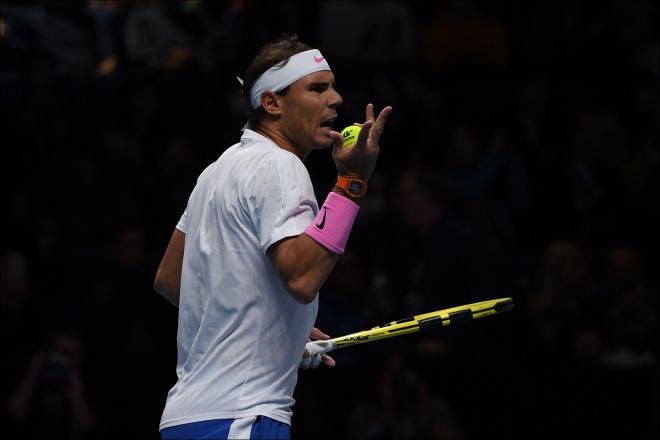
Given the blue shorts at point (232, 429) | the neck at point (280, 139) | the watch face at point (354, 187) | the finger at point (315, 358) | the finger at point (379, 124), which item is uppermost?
the neck at point (280, 139)

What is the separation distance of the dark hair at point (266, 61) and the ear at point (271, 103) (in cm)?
2

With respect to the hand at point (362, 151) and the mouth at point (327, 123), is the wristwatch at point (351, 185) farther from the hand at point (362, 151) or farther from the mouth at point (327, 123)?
the mouth at point (327, 123)

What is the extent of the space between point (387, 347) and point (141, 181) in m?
2.85

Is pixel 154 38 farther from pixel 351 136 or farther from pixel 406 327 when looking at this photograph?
pixel 351 136

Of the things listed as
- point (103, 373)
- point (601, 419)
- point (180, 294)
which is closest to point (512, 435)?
point (601, 419)

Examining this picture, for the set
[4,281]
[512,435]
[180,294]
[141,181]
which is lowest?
[512,435]

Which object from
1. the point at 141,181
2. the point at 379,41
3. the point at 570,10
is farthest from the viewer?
the point at 570,10

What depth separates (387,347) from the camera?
8.17 meters

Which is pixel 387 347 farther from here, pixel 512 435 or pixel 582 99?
pixel 582 99

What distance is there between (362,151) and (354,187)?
0.12 meters

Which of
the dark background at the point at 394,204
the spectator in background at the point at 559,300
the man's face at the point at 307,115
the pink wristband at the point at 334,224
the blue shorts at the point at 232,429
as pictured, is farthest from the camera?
the spectator in background at the point at 559,300

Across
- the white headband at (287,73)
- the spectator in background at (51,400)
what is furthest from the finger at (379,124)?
the spectator in background at (51,400)

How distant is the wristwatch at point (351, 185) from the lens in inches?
154

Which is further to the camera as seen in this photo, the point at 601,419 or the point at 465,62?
the point at 465,62
